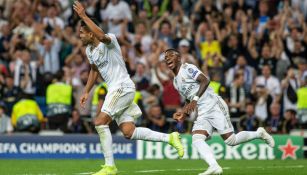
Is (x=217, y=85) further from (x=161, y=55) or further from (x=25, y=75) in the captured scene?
(x=25, y=75)

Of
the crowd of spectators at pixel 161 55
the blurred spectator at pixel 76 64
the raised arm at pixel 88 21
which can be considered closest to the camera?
Result: the raised arm at pixel 88 21

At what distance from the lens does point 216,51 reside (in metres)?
24.9

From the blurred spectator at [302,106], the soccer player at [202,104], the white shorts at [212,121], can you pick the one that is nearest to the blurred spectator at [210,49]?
the blurred spectator at [302,106]

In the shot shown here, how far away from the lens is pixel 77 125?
76.3 feet

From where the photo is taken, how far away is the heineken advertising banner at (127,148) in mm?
21438

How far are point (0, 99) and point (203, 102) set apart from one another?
9437 millimetres

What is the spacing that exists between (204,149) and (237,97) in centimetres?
903

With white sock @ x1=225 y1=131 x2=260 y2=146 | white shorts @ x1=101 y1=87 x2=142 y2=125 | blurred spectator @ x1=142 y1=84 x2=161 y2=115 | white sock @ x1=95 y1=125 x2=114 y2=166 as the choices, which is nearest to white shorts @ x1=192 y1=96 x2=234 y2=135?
white sock @ x1=225 y1=131 x2=260 y2=146

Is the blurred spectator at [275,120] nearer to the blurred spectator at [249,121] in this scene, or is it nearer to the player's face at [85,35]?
the blurred spectator at [249,121]

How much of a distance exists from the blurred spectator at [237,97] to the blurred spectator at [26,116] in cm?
457

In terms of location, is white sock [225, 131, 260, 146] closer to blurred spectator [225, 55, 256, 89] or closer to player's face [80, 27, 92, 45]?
player's face [80, 27, 92, 45]

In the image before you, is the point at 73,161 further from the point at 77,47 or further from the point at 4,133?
the point at 77,47

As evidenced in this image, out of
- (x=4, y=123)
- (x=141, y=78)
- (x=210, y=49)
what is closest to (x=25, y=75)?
(x=4, y=123)

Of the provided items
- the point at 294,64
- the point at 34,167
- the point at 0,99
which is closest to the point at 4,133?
the point at 0,99
